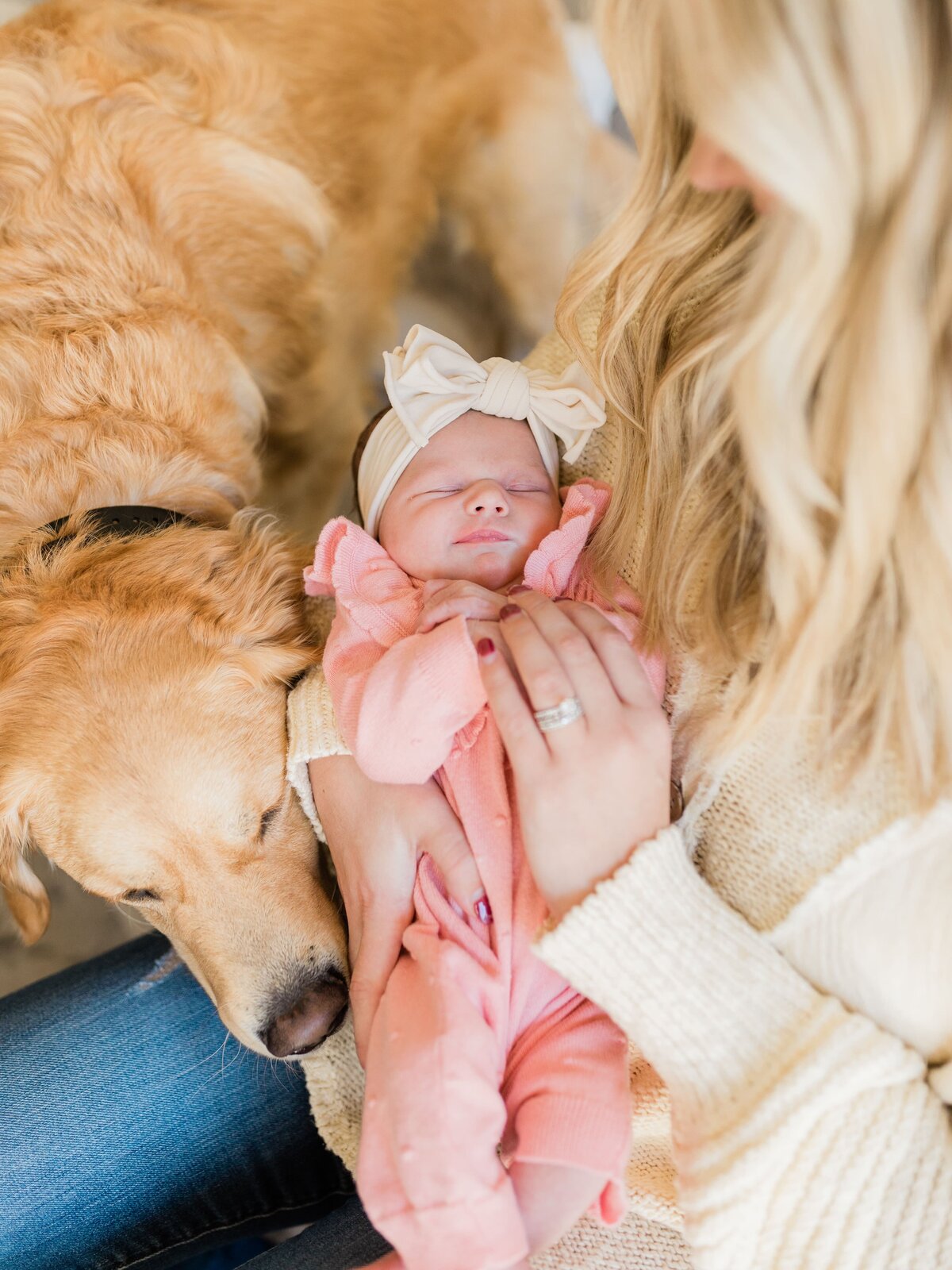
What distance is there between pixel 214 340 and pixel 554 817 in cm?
102

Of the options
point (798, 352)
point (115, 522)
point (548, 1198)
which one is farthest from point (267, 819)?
point (798, 352)

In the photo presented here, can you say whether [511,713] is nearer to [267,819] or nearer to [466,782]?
[466,782]

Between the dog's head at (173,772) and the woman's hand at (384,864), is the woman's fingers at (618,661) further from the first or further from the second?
the dog's head at (173,772)

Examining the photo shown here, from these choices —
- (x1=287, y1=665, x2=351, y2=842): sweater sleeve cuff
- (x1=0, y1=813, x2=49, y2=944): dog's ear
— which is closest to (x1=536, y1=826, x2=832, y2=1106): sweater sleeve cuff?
(x1=287, y1=665, x2=351, y2=842): sweater sleeve cuff

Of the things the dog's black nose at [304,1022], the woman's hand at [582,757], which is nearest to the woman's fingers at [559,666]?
the woman's hand at [582,757]

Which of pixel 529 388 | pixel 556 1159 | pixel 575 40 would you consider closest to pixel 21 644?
pixel 529 388

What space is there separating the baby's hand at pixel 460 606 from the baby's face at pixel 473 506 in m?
0.08

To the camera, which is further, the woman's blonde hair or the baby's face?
the baby's face

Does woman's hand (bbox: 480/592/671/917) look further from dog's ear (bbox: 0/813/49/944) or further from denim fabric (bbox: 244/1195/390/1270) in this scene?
A: dog's ear (bbox: 0/813/49/944)

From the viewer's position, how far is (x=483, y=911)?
1036mm

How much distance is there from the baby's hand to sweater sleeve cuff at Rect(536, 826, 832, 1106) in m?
0.32

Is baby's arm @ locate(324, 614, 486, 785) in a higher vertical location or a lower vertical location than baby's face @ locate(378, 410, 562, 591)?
lower

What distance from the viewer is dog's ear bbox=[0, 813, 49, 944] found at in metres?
1.30

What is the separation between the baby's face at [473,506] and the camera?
117 centimetres
